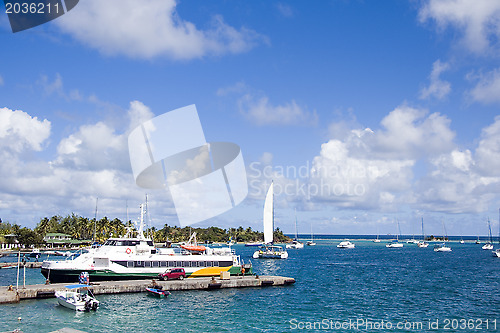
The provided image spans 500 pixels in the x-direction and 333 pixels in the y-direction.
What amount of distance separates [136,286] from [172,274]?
757 cm

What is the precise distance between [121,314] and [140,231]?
20.3m

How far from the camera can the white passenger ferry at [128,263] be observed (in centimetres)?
5328

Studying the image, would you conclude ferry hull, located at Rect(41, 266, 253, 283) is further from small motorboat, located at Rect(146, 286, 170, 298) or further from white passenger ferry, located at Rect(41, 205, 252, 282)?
small motorboat, located at Rect(146, 286, 170, 298)

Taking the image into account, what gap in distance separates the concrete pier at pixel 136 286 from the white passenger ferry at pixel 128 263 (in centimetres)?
242

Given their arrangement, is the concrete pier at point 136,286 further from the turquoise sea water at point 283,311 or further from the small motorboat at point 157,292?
the turquoise sea water at point 283,311

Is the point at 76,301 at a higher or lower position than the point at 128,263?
lower

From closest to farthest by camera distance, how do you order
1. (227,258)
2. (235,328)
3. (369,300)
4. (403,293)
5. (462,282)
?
(235,328) < (369,300) < (403,293) < (227,258) < (462,282)

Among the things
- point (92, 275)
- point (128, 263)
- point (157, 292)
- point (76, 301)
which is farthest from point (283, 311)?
point (92, 275)

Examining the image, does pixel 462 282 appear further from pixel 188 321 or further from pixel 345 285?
pixel 188 321

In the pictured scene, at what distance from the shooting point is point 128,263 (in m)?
56.3

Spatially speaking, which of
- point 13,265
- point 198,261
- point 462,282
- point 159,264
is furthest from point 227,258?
point 13,265

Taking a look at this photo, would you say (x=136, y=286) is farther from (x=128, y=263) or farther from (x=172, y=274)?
(x=172, y=274)

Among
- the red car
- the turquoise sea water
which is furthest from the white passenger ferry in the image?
the turquoise sea water

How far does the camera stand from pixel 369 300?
52.5m
